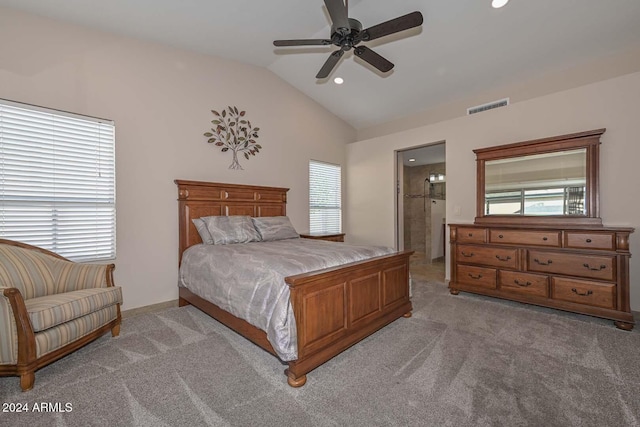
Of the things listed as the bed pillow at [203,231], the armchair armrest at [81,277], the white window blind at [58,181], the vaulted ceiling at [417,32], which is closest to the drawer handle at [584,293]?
the vaulted ceiling at [417,32]

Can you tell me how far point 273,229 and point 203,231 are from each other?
909 mm

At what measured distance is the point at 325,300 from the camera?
2.20 meters

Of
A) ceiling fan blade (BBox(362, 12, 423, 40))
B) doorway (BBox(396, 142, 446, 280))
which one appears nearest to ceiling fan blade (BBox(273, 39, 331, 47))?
ceiling fan blade (BBox(362, 12, 423, 40))

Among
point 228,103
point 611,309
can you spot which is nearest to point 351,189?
point 228,103

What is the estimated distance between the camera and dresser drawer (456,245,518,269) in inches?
140

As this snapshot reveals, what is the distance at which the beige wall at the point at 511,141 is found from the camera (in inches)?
123

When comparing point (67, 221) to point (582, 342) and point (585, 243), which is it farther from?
point (585, 243)

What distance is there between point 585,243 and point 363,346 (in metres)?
2.71

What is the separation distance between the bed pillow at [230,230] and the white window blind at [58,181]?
1055 mm

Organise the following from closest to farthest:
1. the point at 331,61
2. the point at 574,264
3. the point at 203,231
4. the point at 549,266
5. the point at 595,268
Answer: the point at 331,61 → the point at 595,268 → the point at 574,264 → the point at 549,266 → the point at 203,231

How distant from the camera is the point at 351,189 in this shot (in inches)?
237

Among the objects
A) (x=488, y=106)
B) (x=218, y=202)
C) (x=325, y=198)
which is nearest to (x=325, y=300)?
(x=218, y=202)

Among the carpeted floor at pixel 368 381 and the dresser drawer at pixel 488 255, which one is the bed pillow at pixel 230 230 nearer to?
the carpeted floor at pixel 368 381

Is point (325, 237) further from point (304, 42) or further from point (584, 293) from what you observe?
point (584, 293)
